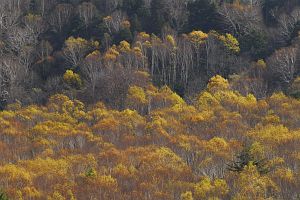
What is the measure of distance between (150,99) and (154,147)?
1321 cm

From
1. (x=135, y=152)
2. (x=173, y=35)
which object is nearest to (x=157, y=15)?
(x=173, y=35)

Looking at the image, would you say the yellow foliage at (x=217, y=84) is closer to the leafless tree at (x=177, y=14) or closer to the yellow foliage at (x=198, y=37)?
the yellow foliage at (x=198, y=37)

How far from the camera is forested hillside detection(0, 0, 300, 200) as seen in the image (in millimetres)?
35844

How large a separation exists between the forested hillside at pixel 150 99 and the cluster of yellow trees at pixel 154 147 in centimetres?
14

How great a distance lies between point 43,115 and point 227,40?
89.0 ft

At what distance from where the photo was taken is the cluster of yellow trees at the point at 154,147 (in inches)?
1350

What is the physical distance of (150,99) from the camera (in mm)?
57719

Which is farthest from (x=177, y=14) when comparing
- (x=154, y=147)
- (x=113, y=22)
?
(x=154, y=147)

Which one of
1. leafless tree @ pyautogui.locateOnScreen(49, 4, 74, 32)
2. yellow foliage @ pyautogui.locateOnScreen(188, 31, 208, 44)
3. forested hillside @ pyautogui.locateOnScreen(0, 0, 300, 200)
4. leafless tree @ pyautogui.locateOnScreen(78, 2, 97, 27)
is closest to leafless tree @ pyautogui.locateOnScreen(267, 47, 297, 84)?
forested hillside @ pyautogui.locateOnScreen(0, 0, 300, 200)

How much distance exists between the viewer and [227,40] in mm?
66375

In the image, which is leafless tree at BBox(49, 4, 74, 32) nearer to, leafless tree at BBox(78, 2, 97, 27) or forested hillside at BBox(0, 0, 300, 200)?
forested hillside at BBox(0, 0, 300, 200)

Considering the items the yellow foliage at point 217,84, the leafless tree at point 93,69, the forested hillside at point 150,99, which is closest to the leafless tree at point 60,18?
the forested hillside at point 150,99

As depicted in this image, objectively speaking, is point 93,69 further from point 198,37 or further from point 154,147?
point 154,147

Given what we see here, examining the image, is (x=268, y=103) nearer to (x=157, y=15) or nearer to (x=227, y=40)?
(x=227, y=40)
